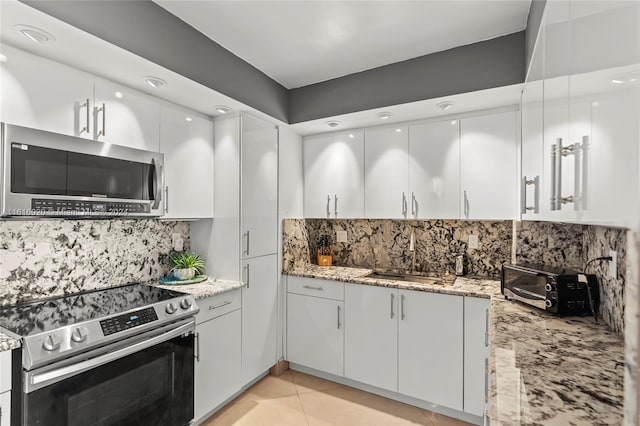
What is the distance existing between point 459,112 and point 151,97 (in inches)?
91.2

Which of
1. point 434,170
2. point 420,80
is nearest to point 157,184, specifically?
point 420,80

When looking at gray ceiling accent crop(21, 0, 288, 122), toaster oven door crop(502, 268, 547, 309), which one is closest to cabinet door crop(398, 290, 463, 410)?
toaster oven door crop(502, 268, 547, 309)

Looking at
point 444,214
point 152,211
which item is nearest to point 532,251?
point 444,214

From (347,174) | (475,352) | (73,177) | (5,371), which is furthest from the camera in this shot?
(347,174)

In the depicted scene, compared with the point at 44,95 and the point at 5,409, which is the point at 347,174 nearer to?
the point at 44,95

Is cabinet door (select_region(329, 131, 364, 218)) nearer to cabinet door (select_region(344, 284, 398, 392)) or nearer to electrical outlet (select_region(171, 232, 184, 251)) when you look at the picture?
cabinet door (select_region(344, 284, 398, 392))

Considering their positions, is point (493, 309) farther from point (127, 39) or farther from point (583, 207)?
point (127, 39)

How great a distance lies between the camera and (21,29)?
4.73 ft

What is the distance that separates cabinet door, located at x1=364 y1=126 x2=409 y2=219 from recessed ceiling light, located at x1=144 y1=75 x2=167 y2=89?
174 cm

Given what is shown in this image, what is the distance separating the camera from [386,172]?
2924 mm

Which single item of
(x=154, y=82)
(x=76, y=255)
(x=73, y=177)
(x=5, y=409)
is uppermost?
(x=154, y=82)

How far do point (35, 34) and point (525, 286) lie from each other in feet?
9.64

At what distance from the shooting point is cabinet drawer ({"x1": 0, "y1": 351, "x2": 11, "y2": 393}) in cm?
132

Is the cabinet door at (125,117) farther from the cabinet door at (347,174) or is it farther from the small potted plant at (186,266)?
the cabinet door at (347,174)
